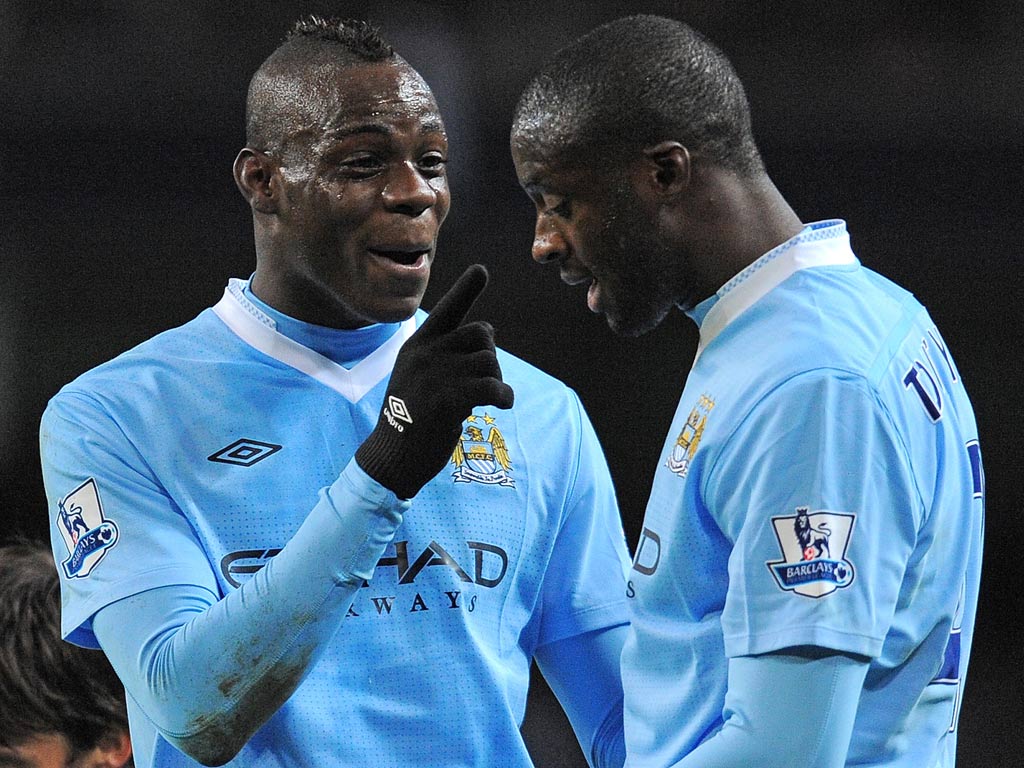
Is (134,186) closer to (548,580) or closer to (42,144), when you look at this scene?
(42,144)

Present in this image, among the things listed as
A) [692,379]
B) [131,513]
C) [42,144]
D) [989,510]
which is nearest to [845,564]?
[692,379]

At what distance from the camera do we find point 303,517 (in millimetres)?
2250

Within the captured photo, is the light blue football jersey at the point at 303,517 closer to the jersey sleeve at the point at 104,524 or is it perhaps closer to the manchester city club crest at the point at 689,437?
the jersey sleeve at the point at 104,524

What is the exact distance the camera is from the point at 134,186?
4.99m

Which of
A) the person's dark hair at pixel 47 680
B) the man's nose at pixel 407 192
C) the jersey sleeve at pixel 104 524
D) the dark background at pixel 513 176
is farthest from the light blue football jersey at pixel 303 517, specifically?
the dark background at pixel 513 176

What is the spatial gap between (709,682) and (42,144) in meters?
3.77

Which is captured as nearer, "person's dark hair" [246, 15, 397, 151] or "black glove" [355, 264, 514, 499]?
"black glove" [355, 264, 514, 499]

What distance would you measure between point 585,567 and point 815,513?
860 millimetres

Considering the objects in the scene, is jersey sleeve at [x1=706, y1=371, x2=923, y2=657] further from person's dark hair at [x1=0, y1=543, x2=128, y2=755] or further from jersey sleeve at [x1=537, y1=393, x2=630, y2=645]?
person's dark hair at [x1=0, y1=543, x2=128, y2=755]

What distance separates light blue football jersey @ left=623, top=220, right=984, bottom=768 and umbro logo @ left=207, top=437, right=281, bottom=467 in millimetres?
641

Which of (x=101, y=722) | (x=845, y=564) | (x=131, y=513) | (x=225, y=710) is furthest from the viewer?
(x=101, y=722)

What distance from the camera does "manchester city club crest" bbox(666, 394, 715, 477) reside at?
1.79 metres

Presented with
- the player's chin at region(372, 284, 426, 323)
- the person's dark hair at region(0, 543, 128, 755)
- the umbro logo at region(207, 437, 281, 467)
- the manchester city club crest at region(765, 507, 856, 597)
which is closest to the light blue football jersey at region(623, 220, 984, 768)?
the manchester city club crest at region(765, 507, 856, 597)

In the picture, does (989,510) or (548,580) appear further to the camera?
(989,510)
